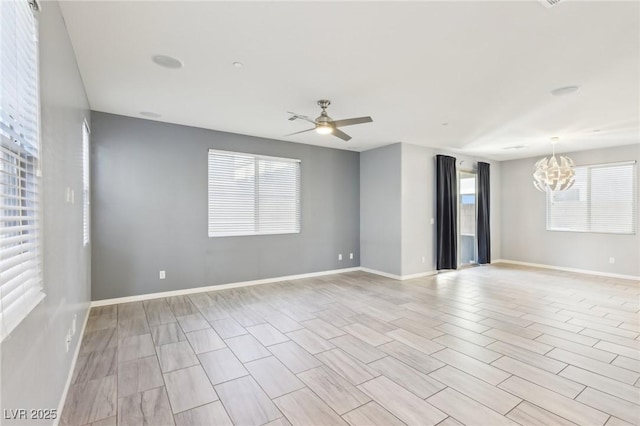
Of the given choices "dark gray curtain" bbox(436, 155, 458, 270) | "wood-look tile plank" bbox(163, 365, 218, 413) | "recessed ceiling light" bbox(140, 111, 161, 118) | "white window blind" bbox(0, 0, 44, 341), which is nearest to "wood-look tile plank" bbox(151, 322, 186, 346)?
"wood-look tile plank" bbox(163, 365, 218, 413)

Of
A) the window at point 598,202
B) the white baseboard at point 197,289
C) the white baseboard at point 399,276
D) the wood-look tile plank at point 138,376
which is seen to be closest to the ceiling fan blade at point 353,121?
the wood-look tile plank at point 138,376

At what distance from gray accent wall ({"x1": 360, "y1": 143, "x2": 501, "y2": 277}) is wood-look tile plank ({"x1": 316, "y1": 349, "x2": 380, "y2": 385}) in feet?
11.6

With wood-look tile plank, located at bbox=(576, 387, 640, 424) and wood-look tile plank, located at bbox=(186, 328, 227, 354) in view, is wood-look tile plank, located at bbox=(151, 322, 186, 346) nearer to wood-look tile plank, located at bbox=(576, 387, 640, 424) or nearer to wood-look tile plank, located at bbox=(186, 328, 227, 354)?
wood-look tile plank, located at bbox=(186, 328, 227, 354)

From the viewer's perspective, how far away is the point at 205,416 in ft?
6.78

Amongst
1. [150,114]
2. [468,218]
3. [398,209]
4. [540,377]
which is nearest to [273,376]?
[540,377]

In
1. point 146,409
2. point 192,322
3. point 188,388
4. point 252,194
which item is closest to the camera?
point 146,409

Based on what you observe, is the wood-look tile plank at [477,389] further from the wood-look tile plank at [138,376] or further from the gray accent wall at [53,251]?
the gray accent wall at [53,251]

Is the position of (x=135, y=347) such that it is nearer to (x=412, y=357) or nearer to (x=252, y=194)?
(x=412, y=357)

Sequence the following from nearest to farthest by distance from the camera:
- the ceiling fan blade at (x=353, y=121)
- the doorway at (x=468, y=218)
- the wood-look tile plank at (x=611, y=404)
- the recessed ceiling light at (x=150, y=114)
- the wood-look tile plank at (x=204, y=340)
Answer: the wood-look tile plank at (x=611, y=404) → the wood-look tile plank at (x=204, y=340) → the ceiling fan blade at (x=353, y=121) → the recessed ceiling light at (x=150, y=114) → the doorway at (x=468, y=218)

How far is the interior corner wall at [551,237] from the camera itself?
6352 millimetres

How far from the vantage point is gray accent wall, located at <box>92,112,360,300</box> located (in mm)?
4398

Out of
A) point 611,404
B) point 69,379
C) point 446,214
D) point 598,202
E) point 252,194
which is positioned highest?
point 252,194

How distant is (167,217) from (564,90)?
18.2ft

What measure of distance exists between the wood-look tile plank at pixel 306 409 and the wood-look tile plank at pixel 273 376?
8 centimetres
